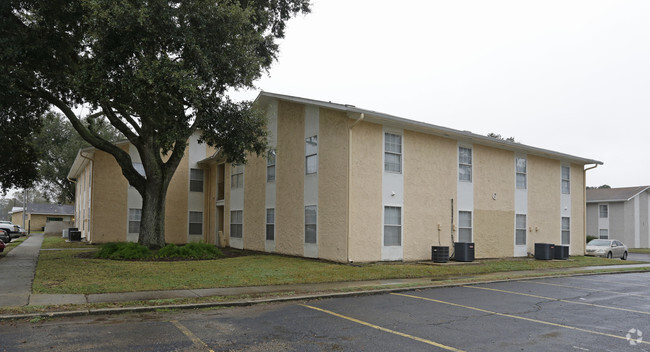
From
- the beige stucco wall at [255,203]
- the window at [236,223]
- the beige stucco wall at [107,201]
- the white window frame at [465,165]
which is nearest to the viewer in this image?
the white window frame at [465,165]

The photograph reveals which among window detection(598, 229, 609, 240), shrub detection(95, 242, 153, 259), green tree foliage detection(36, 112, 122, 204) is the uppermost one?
green tree foliage detection(36, 112, 122, 204)

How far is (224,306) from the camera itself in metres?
9.12

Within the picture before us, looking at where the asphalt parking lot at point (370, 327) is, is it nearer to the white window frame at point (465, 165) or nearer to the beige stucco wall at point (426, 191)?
the beige stucco wall at point (426, 191)

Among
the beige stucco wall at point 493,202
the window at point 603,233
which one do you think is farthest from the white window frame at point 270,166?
the window at point 603,233

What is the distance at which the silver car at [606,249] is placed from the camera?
88.6 feet

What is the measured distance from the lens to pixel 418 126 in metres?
18.2

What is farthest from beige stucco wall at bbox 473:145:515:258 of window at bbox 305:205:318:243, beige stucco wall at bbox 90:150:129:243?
beige stucco wall at bbox 90:150:129:243

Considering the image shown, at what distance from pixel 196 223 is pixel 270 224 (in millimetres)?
9995

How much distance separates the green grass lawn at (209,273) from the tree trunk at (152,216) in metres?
2.71

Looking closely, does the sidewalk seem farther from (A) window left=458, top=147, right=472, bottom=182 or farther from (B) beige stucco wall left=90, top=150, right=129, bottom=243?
(B) beige stucco wall left=90, top=150, right=129, bottom=243

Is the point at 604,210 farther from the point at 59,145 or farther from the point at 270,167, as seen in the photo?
the point at 59,145

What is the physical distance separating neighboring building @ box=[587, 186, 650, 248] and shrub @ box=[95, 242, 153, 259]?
41.6m

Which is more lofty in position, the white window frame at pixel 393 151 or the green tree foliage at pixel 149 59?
the green tree foliage at pixel 149 59

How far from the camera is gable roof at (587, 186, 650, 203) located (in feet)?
138
